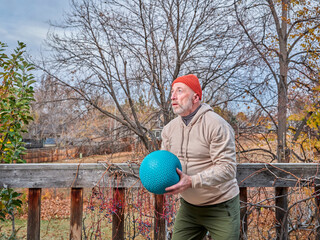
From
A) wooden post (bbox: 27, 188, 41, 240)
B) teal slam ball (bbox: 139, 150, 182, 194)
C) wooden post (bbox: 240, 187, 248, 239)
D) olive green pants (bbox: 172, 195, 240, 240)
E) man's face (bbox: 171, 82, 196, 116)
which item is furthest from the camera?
wooden post (bbox: 240, 187, 248, 239)

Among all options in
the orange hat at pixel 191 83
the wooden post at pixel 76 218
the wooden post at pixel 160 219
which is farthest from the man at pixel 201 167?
the wooden post at pixel 76 218

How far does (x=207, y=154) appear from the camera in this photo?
1.60 meters

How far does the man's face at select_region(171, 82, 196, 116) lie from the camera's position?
5.65 ft

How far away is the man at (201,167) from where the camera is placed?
1466 mm

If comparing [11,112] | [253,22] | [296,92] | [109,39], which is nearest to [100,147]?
[109,39]

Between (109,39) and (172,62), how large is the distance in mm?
1635

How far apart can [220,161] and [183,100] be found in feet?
1.49

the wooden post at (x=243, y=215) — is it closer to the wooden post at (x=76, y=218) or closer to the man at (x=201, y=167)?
the man at (x=201, y=167)

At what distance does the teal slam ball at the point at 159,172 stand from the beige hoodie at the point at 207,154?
123 millimetres

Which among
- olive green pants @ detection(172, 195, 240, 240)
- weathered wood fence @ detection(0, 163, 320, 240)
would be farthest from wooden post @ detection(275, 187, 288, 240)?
olive green pants @ detection(172, 195, 240, 240)

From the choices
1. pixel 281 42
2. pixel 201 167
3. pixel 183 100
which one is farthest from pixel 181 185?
pixel 281 42

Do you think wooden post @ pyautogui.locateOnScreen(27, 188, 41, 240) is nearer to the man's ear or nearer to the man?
the man

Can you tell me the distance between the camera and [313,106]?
6.39 metres

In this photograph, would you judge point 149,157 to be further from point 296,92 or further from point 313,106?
point 296,92
